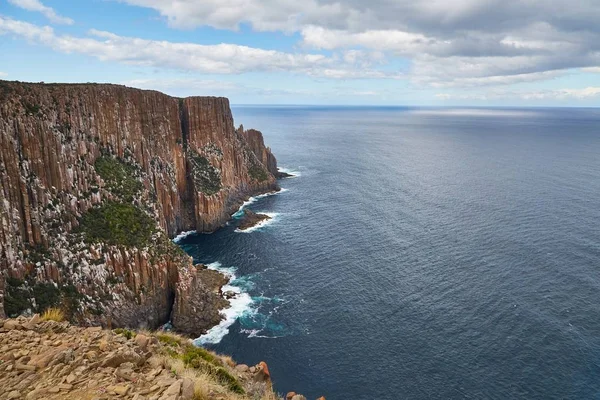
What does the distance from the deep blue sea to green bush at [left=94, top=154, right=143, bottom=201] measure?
80.7 ft

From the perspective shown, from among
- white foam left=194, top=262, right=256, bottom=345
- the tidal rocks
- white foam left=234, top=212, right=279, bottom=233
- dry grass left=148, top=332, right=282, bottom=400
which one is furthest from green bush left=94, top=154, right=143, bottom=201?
dry grass left=148, top=332, right=282, bottom=400

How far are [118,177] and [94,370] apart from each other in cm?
7806

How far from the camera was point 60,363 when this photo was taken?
1892 centimetres

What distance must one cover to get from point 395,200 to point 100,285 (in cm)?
10283

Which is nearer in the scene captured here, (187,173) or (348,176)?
(187,173)

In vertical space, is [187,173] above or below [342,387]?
above

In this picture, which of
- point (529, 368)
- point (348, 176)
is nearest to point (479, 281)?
point (529, 368)

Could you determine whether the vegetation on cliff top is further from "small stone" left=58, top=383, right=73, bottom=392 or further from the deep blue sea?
"small stone" left=58, top=383, right=73, bottom=392

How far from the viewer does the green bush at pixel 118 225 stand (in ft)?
241

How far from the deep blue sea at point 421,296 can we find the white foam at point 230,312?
0.37m

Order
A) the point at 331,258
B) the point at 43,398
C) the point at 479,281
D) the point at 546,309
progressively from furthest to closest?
the point at 331,258 → the point at 479,281 → the point at 546,309 → the point at 43,398

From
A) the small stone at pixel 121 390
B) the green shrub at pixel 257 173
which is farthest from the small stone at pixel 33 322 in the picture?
the green shrub at pixel 257 173

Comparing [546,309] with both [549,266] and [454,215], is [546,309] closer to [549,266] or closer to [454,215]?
[549,266]

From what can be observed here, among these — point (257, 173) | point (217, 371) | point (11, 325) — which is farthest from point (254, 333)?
point (257, 173)
